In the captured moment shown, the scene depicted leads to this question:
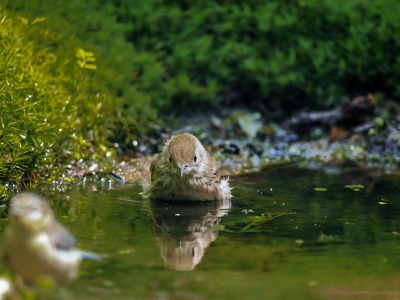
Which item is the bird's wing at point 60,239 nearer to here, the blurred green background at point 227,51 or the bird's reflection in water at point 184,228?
the bird's reflection in water at point 184,228

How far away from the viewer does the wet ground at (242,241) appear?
295cm

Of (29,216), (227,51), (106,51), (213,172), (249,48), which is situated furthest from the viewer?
(249,48)

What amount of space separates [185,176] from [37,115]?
169 cm

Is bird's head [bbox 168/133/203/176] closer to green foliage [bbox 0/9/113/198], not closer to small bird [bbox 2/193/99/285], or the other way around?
green foliage [bbox 0/9/113/198]

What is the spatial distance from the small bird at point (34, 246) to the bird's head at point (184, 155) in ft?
6.72

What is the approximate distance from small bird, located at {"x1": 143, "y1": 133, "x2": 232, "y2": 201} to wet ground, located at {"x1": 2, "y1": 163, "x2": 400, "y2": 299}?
0.41 feet

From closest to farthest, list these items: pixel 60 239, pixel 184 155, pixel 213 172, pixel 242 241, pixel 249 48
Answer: pixel 60 239, pixel 242 241, pixel 184 155, pixel 213 172, pixel 249 48

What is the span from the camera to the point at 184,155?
493 cm

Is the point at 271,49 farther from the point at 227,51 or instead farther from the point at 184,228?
the point at 184,228

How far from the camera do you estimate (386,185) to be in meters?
6.05

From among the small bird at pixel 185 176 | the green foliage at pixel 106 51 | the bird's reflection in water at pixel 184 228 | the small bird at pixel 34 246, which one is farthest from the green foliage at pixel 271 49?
the small bird at pixel 34 246

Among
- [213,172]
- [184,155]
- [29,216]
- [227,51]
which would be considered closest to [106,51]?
[227,51]

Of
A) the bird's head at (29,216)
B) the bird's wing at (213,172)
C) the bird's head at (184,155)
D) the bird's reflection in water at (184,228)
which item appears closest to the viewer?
the bird's head at (29,216)

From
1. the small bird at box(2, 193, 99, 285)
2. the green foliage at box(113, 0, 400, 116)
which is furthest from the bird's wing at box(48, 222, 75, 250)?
the green foliage at box(113, 0, 400, 116)
